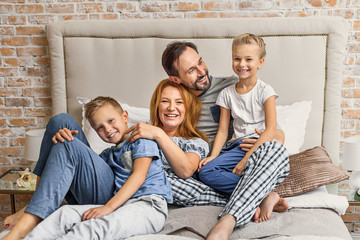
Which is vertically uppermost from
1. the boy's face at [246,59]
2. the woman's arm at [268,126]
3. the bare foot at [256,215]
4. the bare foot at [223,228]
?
the boy's face at [246,59]

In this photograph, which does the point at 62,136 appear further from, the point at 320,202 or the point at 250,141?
the point at 320,202

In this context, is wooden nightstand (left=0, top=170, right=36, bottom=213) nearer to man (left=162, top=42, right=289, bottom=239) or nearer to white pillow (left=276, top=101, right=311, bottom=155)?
man (left=162, top=42, right=289, bottom=239)

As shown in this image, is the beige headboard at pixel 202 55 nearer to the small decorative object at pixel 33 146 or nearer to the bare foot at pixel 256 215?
the small decorative object at pixel 33 146

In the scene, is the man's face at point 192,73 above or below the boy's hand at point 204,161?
above

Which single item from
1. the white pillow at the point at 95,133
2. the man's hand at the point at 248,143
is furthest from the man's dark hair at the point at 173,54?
the man's hand at the point at 248,143

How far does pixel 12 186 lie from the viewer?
2.41 meters

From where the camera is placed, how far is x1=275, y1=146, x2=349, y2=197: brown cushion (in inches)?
74.7

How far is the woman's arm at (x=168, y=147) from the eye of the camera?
1791mm

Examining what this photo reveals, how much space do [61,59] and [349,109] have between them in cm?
188

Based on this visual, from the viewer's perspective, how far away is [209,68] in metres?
2.37

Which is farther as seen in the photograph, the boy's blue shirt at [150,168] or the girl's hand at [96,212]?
the boy's blue shirt at [150,168]

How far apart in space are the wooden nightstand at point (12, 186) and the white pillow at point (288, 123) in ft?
1.61

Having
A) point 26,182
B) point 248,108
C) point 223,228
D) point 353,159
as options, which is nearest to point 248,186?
point 223,228

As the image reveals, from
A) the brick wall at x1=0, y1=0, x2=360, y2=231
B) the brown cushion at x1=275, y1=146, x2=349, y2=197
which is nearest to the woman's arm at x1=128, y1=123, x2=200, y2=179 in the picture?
the brown cushion at x1=275, y1=146, x2=349, y2=197
